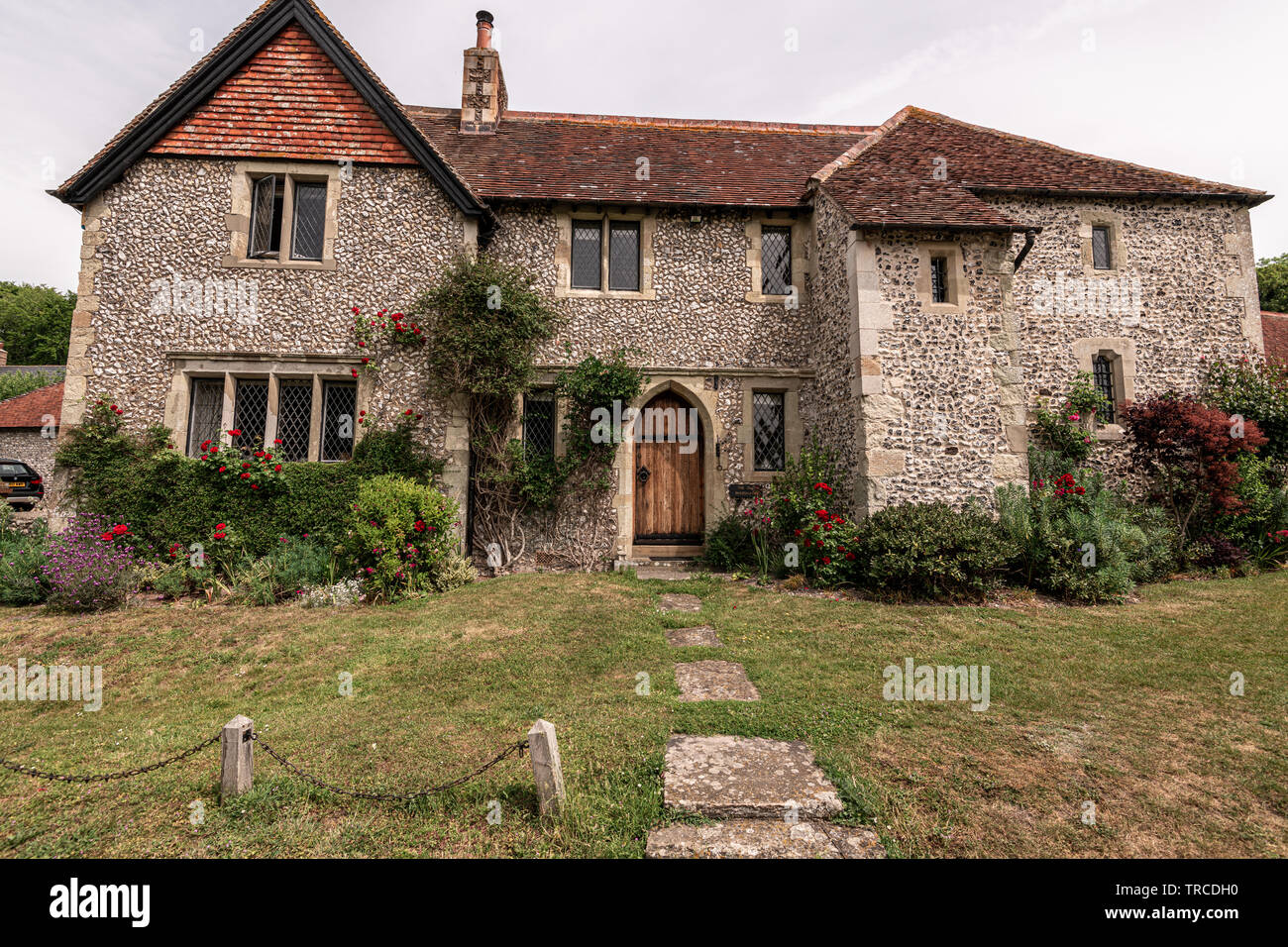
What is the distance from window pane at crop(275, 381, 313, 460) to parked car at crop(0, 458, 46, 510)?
648 inches

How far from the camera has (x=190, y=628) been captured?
20.8 ft

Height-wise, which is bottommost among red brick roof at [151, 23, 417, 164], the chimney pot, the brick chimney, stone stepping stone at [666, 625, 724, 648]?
stone stepping stone at [666, 625, 724, 648]

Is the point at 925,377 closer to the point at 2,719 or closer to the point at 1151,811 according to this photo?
the point at 1151,811

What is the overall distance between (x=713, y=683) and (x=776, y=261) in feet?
28.2

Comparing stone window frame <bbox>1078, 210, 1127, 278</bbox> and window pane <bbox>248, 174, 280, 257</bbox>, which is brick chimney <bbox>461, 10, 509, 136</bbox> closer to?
window pane <bbox>248, 174, 280, 257</bbox>

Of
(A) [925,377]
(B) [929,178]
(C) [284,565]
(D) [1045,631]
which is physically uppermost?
(B) [929,178]

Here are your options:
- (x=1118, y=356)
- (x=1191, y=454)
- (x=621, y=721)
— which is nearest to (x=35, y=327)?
(x=621, y=721)

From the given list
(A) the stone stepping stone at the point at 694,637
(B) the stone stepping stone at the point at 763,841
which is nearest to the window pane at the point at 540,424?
(A) the stone stepping stone at the point at 694,637

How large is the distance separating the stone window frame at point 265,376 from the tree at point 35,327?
43.8 metres

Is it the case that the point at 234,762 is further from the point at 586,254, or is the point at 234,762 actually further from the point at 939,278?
the point at 939,278

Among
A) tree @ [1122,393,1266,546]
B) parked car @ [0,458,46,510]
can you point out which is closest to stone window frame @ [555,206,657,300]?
tree @ [1122,393,1266,546]

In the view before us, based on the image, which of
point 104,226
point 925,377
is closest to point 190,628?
point 104,226

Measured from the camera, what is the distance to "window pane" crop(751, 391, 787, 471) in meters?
10.1

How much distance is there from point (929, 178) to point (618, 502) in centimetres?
816
